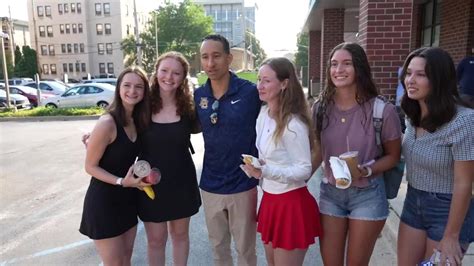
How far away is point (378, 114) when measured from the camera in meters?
2.38

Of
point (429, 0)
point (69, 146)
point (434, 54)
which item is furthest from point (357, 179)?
point (429, 0)

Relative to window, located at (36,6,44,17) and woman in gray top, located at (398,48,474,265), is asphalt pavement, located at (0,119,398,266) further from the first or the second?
window, located at (36,6,44,17)

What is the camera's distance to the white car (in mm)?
19328

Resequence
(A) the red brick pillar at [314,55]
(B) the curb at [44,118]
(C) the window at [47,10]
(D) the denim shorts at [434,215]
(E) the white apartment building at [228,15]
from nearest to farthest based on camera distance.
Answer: (D) the denim shorts at [434,215], (B) the curb at [44,118], (A) the red brick pillar at [314,55], (C) the window at [47,10], (E) the white apartment building at [228,15]

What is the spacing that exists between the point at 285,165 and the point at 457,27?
26.3 ft

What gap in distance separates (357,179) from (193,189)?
128cm

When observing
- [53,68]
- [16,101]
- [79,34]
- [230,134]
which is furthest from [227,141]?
[53,68]

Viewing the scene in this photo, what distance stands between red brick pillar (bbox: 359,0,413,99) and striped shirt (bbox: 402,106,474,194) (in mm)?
3227

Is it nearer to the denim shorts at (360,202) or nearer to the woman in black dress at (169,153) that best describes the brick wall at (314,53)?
the woman in black dress at (169,153)

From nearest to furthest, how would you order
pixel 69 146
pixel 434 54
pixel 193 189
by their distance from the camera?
1. pixel 434 54
2. pixel 193 189
3. pixel 69 146

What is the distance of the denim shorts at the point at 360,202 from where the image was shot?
7.90 feet

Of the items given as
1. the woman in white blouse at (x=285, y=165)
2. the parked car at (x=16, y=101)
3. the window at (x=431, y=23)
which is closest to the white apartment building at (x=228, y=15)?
the parked car at (x=16, y=101)

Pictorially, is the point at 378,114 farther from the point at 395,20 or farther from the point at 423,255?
the point at 395,20

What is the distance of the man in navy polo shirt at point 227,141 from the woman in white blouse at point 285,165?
1.04ft
